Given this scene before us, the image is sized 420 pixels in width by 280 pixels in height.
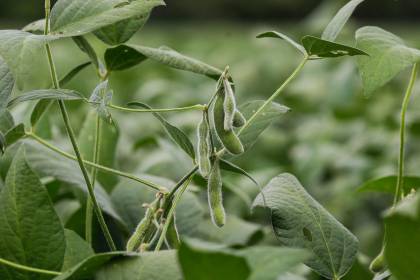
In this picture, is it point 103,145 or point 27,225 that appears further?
point 103,145

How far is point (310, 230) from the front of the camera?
0.80m

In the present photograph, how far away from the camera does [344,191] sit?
2.17m

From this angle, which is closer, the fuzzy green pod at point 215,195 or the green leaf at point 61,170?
the fuzzy green pod at point 215,195

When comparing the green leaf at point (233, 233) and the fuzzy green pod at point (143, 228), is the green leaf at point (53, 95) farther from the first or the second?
the green leaf at point (233, 233)

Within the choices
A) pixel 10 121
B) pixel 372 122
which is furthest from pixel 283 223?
pixel 372 122

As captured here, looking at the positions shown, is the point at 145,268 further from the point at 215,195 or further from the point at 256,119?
the point at 256,119

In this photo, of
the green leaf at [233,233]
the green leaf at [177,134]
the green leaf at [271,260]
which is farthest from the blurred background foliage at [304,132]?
the green leaf at [271,260]

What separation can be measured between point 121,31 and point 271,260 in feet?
1.42

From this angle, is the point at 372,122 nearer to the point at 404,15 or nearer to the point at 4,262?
the point at 4,262

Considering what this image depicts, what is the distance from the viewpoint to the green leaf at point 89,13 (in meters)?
0.75

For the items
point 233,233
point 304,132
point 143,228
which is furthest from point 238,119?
point 304,132

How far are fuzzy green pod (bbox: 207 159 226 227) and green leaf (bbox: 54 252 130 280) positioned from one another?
0.31ft

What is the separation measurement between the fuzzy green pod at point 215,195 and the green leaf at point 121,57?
0.19m

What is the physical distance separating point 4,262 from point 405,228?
0.36m
